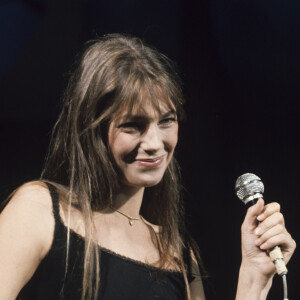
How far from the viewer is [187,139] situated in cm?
191

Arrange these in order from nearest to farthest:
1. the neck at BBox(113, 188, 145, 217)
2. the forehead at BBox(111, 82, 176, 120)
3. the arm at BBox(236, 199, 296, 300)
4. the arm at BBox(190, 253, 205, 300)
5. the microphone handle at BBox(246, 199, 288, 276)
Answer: the microphone handle at BBox(246, 199, 288, 276), the arm at BBox(236, 199, 296, 300), the forehead at BBox(111, 82, 176, 120), the neck at BBox(113, 188, 145, 217), the arm at BBox(190, 253, 205, 300)

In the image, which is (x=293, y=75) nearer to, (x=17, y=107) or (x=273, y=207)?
(x=273, y=207)

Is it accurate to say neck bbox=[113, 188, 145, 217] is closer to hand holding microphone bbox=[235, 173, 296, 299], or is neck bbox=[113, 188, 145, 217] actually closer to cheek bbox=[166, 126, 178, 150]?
cheek bbox=[166, 126, 178, 150]

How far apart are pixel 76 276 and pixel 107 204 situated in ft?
0.73

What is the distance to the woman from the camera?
141 centimetres

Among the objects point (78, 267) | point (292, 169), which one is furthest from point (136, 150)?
point (292, 169)

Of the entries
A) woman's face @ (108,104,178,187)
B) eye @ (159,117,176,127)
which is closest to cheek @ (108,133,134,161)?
woman's face @ (108,104,178,187)

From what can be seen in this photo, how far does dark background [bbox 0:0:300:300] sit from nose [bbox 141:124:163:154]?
1.32ft

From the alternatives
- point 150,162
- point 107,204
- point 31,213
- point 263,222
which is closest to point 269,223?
point 263,222

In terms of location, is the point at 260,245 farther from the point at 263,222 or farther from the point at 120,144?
the point at 120,144

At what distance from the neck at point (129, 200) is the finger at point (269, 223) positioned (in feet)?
1.27

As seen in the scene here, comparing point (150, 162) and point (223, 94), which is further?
point (223, 94)

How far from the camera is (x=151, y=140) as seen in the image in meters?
1.50

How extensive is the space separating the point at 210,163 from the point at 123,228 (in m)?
0.42
